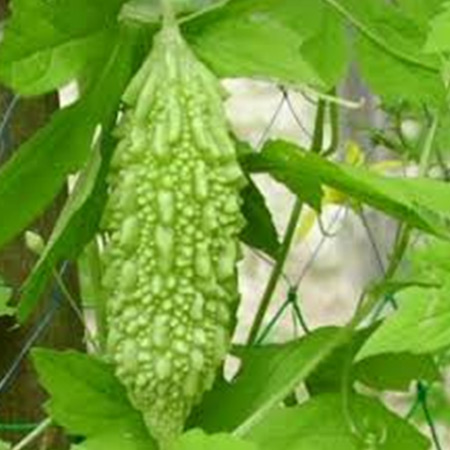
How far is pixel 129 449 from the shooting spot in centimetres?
118

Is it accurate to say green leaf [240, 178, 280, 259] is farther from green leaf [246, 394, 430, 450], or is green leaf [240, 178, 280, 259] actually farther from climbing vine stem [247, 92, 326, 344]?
green leaf [246, 394, 430, 450]

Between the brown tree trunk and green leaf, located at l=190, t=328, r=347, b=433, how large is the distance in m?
0.32

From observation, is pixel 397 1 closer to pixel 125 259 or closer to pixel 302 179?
pixel 302 179

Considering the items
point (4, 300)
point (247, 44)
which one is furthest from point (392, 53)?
point (4, 300)

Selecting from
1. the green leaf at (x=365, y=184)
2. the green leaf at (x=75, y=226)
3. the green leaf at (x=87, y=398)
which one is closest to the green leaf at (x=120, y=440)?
the green leaf at (x=87, y=398)

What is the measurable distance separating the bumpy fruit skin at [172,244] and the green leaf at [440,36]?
Result: 15 centimetres

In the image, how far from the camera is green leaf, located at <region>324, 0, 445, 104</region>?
1.25m

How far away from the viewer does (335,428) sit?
3.89 ft

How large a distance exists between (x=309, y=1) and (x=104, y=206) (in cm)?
25

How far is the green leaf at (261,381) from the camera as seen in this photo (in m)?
1.23

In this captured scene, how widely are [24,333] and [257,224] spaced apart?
37 centimetres

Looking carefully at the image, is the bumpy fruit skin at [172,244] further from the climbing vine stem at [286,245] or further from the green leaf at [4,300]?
the green leaf at [4,300]

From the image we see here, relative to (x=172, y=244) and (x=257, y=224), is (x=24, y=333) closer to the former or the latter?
(x=257, y=224)

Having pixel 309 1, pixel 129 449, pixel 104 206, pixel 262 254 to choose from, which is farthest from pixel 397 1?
pixel 129 449
